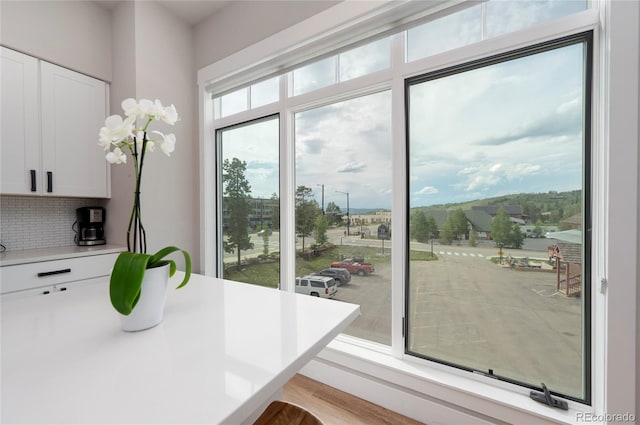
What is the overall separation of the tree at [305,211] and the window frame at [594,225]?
0.10m

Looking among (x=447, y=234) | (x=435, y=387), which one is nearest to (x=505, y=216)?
(x=447, y=234)

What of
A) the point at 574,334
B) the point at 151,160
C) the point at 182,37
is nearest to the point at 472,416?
the point at 574,334

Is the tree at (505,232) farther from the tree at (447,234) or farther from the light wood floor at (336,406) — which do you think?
the light wood floor at (336,406)

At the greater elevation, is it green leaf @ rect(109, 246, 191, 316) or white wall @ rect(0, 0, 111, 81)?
white wall @ rect(0, 0, 111, 81)

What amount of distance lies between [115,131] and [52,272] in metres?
1.86

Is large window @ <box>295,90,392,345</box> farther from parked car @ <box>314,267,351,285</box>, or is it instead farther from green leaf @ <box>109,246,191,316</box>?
green leaf @ <box>109,246,191,316</box>

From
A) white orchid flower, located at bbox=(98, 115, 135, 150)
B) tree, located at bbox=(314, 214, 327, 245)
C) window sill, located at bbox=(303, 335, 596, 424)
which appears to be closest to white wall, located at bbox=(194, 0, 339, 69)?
tree, located at bbox=(314, 214, 327, 245)

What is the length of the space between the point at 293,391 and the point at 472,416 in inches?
41.0

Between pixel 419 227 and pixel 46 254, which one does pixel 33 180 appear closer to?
pixel 46 254

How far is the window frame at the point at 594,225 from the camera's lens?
1.06 meters

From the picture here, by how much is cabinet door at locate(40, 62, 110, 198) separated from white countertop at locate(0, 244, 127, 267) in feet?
1.50

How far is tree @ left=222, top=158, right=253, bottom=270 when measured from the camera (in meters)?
2.37

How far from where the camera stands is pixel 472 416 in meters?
1.37
